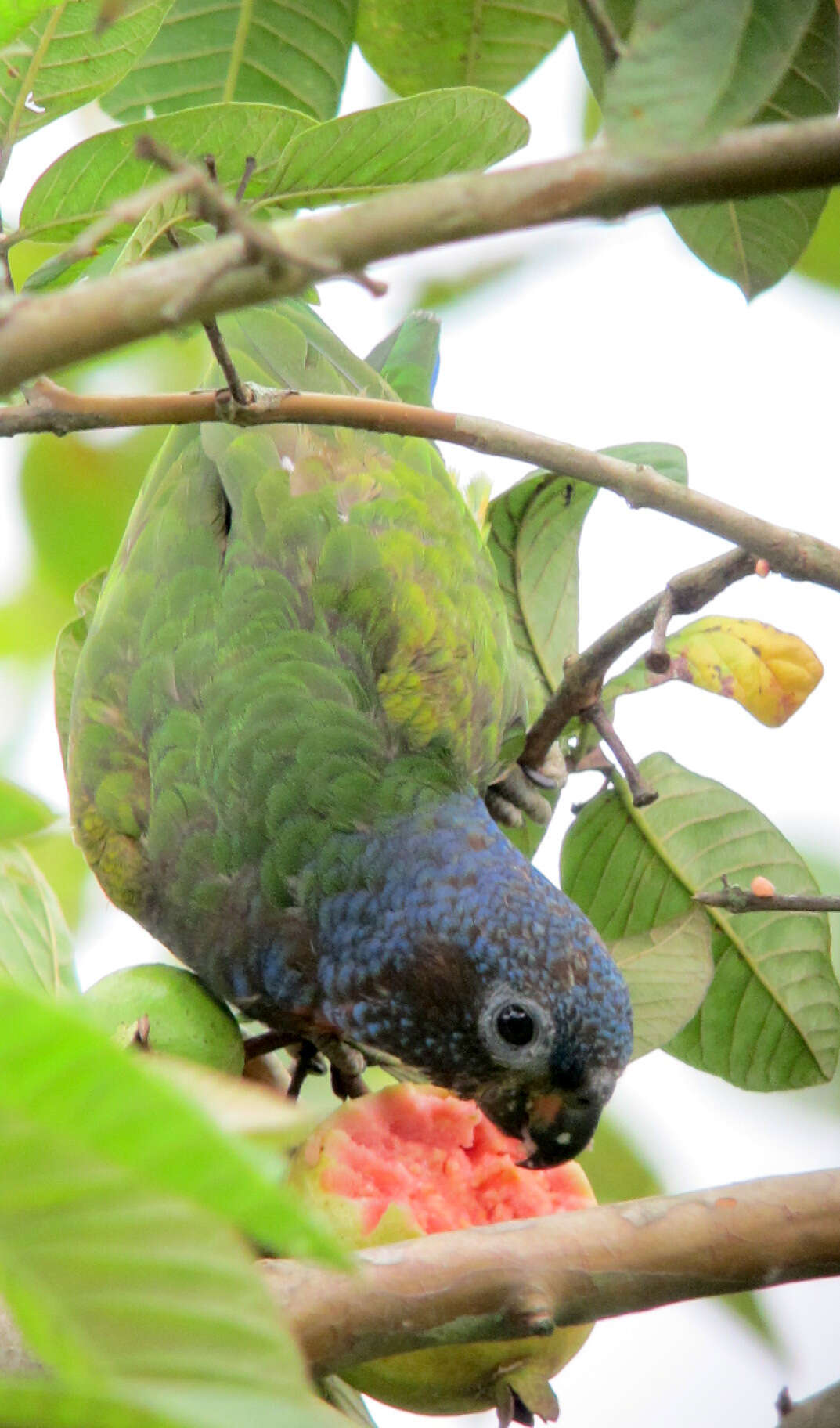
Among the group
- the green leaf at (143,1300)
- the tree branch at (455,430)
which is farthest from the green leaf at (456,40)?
the green leaf at (143,1300)

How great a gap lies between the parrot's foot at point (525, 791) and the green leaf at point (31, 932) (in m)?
0.76

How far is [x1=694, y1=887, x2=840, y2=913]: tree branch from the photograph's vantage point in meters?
1.68

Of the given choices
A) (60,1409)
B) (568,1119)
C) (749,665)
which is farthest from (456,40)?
(60,1409)

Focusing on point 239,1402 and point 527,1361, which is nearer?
point 239,1402

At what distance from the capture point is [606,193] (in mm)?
728

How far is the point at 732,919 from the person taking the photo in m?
2.01

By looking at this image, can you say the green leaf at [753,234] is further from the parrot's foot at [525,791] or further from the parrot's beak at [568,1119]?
the parrot's beak at [568,1119]

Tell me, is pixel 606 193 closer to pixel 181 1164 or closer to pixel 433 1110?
pixel 181 1164

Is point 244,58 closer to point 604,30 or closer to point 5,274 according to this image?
point 5,274

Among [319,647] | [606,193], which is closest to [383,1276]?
[606,193]

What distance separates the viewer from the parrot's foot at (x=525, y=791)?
2264 mm

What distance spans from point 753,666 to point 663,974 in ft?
1.58

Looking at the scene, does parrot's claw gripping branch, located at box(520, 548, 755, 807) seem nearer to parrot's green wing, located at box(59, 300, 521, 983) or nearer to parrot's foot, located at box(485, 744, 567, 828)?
parrot's foot, located at box(485, 744, 567, 828)

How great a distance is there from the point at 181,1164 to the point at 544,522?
176 cm
